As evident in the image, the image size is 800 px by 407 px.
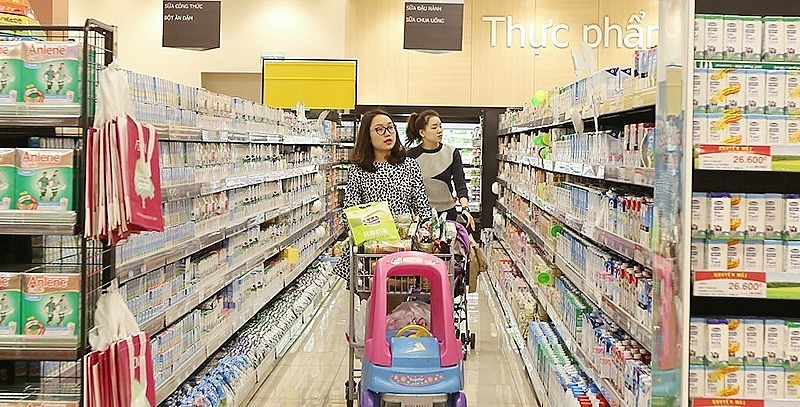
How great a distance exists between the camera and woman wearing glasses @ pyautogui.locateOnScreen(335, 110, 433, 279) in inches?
245

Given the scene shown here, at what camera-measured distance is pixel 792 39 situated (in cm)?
325

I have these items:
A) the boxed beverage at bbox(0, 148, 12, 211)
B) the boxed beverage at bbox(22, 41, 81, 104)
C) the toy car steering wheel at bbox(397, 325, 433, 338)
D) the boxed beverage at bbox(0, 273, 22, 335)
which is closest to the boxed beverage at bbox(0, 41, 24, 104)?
the boxed beverage at bbox(22, 41, 81, 104)

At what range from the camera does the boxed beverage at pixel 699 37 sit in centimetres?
322

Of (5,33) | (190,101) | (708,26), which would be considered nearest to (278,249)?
(190,101)

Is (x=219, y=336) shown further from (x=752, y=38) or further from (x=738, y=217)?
(x=752, y=38)

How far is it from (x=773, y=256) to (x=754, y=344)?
31cm

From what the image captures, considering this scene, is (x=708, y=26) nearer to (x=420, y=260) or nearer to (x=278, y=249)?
(x=420, y=260)

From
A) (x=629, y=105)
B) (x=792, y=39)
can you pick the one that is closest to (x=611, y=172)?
(x=629, y=105)

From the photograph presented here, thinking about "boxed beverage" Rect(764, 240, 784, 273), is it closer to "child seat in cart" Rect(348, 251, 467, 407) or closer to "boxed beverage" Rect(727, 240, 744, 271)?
"boxed beverage" Rect(727, 240, 744, 271)

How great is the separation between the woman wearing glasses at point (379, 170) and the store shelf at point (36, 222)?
2904mm

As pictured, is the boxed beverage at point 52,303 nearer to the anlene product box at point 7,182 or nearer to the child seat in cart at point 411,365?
the anlene product box at point 7,182

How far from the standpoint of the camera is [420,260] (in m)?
4.60

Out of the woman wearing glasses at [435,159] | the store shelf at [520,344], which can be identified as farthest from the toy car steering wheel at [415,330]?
the woman wearing glasses at [435,159]

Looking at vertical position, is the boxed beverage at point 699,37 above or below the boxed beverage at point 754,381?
above
